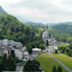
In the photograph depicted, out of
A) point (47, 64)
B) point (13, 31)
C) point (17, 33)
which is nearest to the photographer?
point (47, 64)

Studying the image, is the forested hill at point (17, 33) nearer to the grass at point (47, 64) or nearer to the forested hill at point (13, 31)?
the forested hill at point (13, 31)

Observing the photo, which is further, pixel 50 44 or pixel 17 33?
pixel 50 44

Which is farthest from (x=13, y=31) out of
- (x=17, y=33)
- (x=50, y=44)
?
(x=50, y=44)

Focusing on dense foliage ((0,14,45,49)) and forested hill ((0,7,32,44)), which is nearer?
dense foliage ((0,14,45,49))

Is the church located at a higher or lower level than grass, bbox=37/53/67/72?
lower

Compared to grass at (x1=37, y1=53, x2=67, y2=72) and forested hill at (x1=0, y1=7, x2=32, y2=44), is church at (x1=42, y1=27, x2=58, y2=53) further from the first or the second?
grass at (x1=37, y1=53, x2=67, y2=72)

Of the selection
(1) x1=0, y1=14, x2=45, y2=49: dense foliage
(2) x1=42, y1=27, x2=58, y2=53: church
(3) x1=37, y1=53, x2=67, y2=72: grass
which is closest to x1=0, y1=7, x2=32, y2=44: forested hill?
(1) x1=0, y1=14, x2=45, y2=49: dense foliage

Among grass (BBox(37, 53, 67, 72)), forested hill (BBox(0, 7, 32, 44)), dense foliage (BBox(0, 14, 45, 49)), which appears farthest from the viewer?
Result: forested hill (BBox(0, 7, 32, 44))

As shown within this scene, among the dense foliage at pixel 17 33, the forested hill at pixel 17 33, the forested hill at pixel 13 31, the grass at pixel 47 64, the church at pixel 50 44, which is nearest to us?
the grass at pixel 47 64

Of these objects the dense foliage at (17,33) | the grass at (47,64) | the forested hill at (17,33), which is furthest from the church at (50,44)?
the grass at (47,64)

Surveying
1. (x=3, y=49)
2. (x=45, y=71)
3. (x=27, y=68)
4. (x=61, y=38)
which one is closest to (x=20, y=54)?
(x=3, y=49)

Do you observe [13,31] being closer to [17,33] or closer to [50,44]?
[17,33]

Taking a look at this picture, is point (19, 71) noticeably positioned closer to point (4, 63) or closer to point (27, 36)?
point (4, 63)
